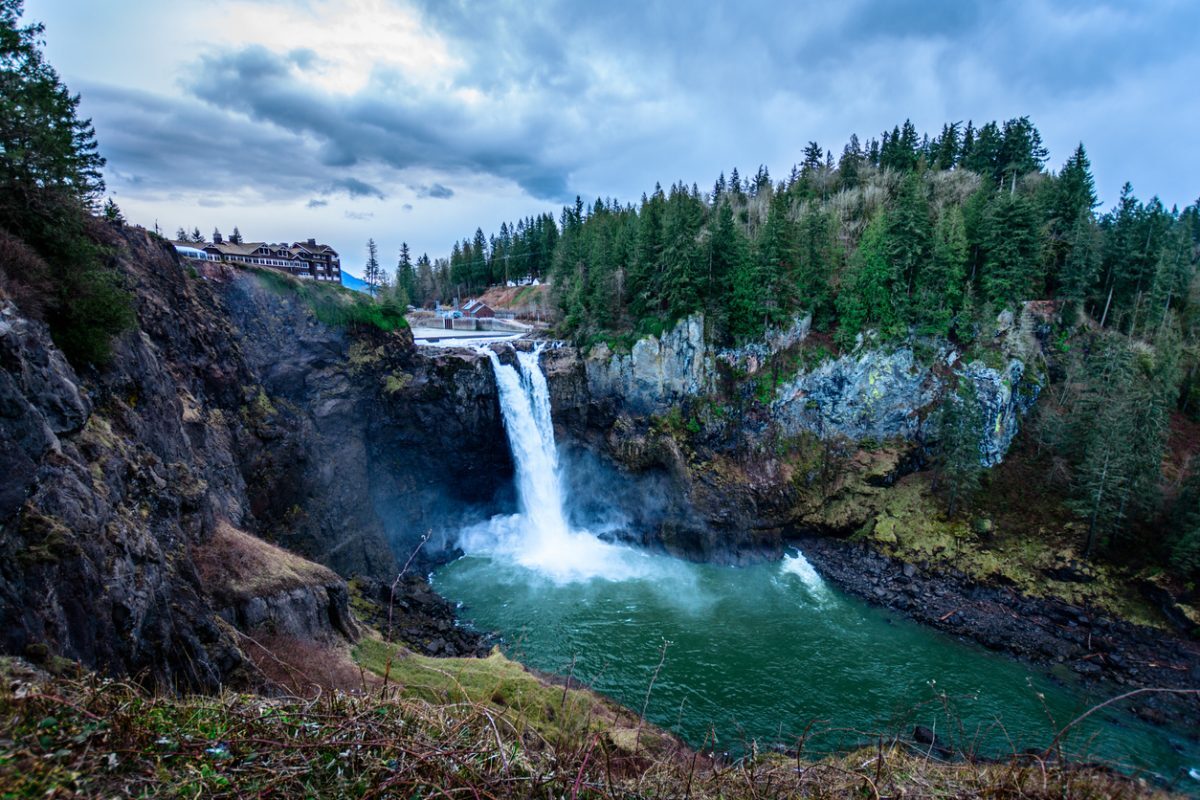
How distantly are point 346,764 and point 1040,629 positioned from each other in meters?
31.8

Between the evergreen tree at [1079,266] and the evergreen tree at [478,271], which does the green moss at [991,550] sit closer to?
the evergreen tree at [1079,266]

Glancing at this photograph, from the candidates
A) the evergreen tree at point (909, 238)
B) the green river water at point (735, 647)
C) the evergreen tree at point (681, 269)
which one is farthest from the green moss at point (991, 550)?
the evergreen tree at point (681, 269)

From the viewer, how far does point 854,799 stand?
4445 mm

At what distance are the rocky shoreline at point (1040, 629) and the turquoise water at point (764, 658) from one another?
91 centimetres

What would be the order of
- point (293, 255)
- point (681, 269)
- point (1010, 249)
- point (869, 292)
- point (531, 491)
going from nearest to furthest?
point (531, 491) → point (1010, 249) → point (681, 269) → point (869, 292) → point (293, 255)

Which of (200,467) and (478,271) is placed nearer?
(200,467)

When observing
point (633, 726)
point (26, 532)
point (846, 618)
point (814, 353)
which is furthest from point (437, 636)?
point (814, 353)

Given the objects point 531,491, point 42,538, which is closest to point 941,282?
point 531,491

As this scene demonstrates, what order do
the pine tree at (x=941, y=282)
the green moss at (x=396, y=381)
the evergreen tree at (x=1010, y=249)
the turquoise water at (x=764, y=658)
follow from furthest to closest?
the pine tree at (x=941, y=282)
the evergreen tree at (x=1010, y=249)
the green moss at (x=396, y=381)
the turquoise water at (x=764, y=658)

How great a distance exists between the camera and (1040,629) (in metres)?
25.0

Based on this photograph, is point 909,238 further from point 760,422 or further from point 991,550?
point 991,550

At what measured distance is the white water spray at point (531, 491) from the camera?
3406 centimetres

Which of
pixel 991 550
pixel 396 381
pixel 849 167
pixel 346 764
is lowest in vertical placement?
pixel 991 550

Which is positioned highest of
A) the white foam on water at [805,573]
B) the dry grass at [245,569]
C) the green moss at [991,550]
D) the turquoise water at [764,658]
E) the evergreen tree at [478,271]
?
the evergreen tree at [478,271]
